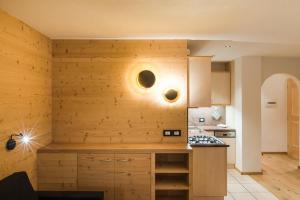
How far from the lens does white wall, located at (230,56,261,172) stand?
5844 mm

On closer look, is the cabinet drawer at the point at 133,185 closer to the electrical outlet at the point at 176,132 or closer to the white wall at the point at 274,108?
the electrical outlet at the point at 176,132

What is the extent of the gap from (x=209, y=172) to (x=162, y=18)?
242 cm

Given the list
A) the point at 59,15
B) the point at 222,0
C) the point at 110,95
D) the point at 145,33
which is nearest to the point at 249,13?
the point at 222,0

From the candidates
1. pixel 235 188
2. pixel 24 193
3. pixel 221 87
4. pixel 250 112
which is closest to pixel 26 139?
pixel 24 193

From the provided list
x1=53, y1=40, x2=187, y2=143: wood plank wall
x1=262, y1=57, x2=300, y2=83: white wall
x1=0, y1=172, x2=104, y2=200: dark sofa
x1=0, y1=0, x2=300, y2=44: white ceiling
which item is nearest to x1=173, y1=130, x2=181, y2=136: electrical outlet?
x1=53, y1=40, x2=187, y2=143: wood plank wall

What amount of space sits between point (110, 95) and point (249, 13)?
2.16m

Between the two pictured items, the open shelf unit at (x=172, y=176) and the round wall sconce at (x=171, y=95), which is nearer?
the open shelf unit at (x=172, y=176)

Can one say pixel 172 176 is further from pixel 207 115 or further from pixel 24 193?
pixel 207 115

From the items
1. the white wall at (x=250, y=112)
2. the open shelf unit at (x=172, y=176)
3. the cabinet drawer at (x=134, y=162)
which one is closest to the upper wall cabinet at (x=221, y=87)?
the white wall at (x=250, y=112)

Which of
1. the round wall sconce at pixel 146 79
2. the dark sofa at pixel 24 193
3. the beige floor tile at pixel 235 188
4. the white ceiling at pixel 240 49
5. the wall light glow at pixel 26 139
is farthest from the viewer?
the beige floor tile at pixel 235 188

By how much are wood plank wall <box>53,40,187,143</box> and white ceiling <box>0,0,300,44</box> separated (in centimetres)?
26

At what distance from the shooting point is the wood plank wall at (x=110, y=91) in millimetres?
4023

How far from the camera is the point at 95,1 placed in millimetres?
2410

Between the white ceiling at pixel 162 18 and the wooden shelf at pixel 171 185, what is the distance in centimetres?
198
